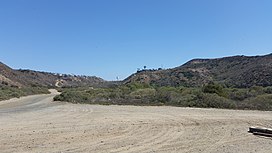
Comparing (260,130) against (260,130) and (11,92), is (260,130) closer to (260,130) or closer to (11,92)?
(260,130)

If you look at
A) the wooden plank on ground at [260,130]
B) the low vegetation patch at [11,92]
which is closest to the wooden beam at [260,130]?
the wooden plank on ground at [260,130]

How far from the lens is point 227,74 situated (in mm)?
92188

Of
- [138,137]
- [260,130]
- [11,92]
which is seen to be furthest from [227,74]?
[138,137]

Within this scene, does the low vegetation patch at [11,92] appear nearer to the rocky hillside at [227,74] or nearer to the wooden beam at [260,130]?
the rocky hillside at [227,74]

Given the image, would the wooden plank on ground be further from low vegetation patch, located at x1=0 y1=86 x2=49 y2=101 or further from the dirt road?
low vegetation patch, located at x1=0 y1=86 x2=49 y2=101

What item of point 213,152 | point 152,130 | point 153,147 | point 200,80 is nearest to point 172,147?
point 153,147

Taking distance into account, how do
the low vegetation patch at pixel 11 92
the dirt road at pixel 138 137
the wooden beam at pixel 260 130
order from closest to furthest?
the dirt road at pixel 138 137 → the wooden beam at pixel 260 130 → the low vegetation patch at pixel 11 92

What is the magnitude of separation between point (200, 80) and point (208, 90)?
177 feet

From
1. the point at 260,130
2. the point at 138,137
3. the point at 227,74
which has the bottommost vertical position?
the point at 138,137

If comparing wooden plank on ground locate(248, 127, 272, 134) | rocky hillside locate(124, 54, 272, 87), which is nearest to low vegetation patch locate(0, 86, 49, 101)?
rocky hillside locate(124, 54, 272, 87)

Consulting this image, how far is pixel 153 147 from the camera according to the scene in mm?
13031

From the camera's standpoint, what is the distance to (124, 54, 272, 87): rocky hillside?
7238 cm

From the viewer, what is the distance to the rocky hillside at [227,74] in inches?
2849

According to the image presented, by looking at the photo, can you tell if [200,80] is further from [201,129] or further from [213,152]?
[213,152]
